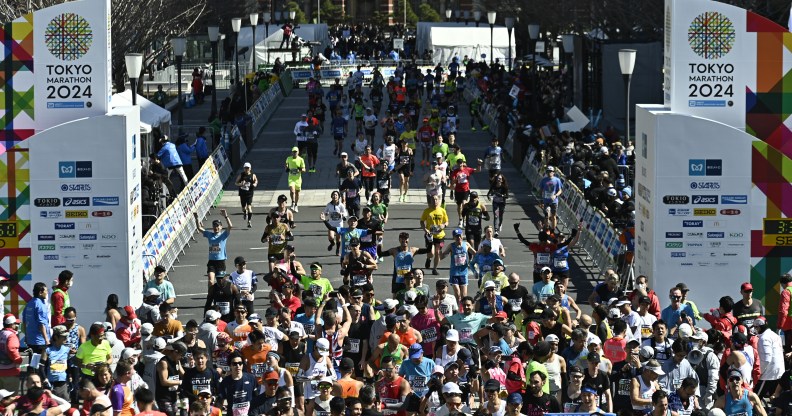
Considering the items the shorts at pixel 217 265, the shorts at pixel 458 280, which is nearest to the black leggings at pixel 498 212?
the shorts at pixel 458 280

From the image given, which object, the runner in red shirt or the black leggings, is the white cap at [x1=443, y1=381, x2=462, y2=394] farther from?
the runner in red shirt

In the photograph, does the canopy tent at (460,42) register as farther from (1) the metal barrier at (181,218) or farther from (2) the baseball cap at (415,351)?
(2) the baseball cap at (415,351)

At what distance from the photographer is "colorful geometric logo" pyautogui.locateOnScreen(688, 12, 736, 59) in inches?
1013

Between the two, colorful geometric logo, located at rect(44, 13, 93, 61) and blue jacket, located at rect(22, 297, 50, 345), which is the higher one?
colorful geometric logo, located at rect(44, 13, 93, 61)

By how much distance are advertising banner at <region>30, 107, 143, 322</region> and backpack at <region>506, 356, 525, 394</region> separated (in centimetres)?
869

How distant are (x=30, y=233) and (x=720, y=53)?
10.5 m

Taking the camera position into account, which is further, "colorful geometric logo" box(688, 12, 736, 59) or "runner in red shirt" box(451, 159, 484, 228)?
"runner in red shirt" box(451, 159, 484, 228)

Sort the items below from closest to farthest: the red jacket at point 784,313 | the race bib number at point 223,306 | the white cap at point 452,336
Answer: the white cap at point 452,336
the red jacket at point 784,313
the race bib number at point 223,306

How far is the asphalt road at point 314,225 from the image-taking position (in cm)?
3044

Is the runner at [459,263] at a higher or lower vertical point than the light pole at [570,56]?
lower

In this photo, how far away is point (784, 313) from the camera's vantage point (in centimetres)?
2356

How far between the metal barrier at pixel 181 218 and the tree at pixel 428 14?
3861 inches

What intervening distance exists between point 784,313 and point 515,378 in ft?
19.6

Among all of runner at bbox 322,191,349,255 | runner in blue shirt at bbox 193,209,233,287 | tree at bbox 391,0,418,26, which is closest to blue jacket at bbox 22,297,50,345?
runner in blue shirt at bbox 193,209,233,287
